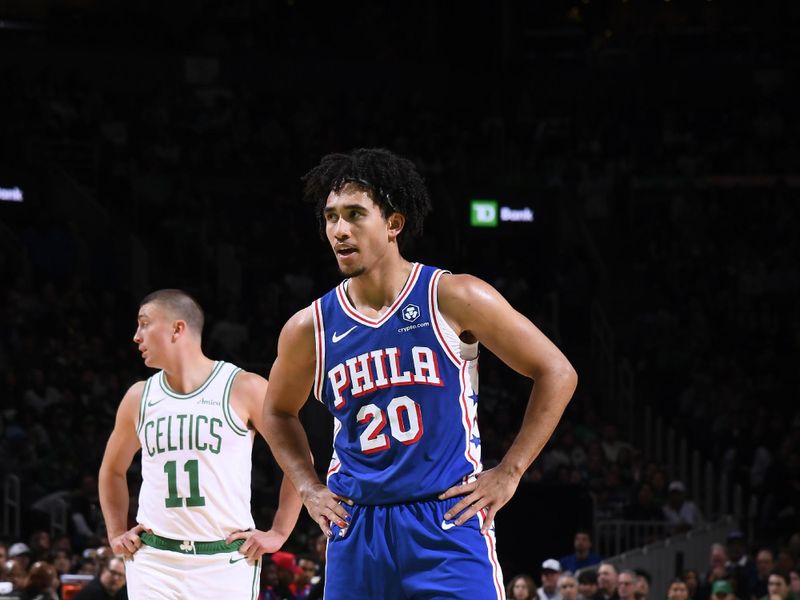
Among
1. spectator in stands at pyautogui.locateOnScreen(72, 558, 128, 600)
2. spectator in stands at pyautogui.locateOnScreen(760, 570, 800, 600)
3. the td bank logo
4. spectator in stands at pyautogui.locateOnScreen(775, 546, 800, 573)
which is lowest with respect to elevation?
spectator in stands at pyautogui.locateOnScreen(760, 570, 800, 600)

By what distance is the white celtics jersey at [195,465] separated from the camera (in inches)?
277

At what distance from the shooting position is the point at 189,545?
23.1 ft

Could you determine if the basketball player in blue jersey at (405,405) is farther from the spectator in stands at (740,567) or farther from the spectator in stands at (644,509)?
the spectator in stands at (644,509)

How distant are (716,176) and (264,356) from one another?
377 inches

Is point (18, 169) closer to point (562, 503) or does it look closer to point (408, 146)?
point (408, 146)

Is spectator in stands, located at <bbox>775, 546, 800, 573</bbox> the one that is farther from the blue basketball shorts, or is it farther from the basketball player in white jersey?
the blue basketball shorts

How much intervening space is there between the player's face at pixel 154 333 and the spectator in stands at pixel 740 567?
28.2ft

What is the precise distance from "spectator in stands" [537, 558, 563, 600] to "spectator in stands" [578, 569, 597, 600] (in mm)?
216

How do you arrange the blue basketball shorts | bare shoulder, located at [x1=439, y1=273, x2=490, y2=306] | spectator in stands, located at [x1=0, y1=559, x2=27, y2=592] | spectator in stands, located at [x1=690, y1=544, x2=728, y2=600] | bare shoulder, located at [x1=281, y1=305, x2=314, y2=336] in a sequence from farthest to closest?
spectator in stands, located at [x1=690, y1=544, x2=728, y2=600] → spectator in stands, located at [x1=0, y1=559, x2=27, y2=592] → bare shoulder, located at [x1=281, y1=305, x2=314, y2=336] → bare shoulder, located at [x1=439, y1=273, x2=490, y2=306] → the blue basketball shorts

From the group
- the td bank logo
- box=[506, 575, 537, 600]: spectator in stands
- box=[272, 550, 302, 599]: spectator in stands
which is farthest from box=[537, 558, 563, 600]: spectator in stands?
the td bank logo

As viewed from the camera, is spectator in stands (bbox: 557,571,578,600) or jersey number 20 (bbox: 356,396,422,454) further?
spectator in stands (bbox: 557,571,578,600)

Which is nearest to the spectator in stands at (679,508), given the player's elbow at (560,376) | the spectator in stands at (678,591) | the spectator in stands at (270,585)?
the spectator in stands at (678,591)

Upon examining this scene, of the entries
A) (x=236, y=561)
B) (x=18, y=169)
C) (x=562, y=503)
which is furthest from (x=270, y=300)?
(x=236, y=561)

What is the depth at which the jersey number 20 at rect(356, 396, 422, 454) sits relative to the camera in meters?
4.91
